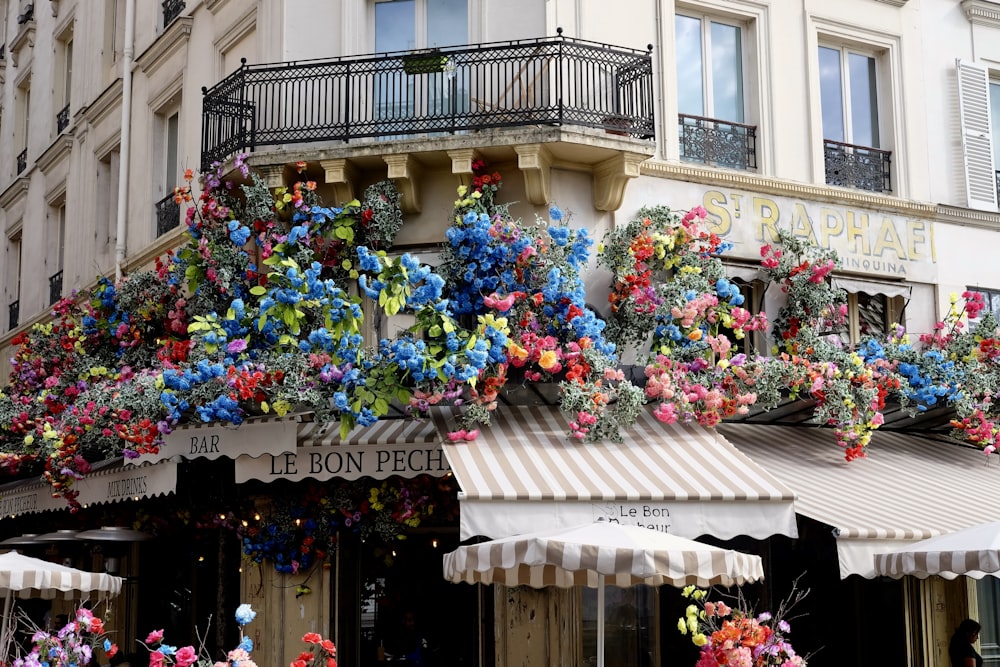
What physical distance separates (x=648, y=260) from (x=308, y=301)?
3348 mm

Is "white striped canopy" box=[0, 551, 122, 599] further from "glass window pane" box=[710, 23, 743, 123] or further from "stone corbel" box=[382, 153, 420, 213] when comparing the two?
"glass window pane" box=[710, 23, 743, 123]

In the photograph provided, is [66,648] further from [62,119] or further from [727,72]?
[62,119]

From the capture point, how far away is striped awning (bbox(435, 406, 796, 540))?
10102 millimetres

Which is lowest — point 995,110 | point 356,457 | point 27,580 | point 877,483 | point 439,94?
point 27,580

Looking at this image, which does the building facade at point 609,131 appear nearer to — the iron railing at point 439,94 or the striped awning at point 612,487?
the iron railing at point 439,94

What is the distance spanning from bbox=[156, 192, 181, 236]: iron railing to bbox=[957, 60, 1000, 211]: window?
31.0 feet

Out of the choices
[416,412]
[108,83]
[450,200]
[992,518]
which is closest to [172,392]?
[416,412]

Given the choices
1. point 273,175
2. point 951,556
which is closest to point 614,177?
point 273,175

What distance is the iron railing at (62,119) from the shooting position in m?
20.9

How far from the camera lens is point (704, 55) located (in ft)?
45.9

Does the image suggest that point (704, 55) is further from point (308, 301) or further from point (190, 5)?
point (190, 5)

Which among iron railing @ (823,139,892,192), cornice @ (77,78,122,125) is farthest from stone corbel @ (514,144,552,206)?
cornice @ (77,78,122,125)

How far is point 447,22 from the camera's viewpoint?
43.8ft

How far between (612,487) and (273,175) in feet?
15.7
